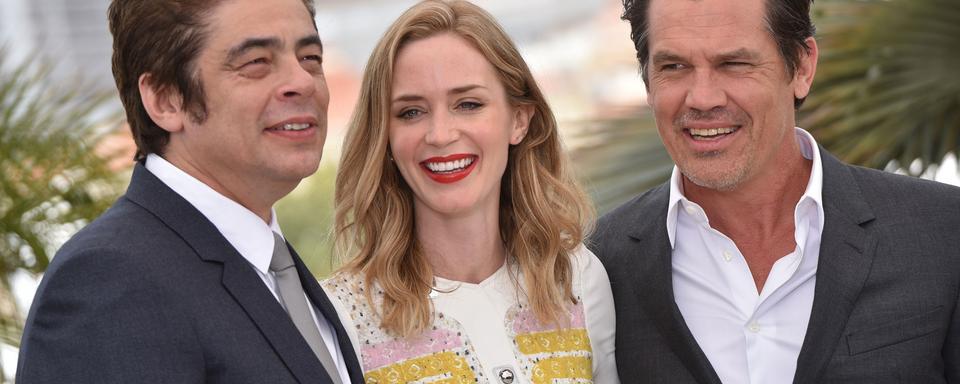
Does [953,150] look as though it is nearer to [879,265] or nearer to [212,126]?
[879,265]

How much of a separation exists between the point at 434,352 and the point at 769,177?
897 mm

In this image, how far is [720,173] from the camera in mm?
2902

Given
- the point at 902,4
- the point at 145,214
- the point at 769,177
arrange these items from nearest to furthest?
the point at 145,214 < the point at 769,177 < the point at 902,4

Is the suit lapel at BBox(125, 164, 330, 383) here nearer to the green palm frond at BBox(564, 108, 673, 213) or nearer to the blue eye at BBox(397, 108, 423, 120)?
the blue eye at BBox(397, 108, 423, 120)

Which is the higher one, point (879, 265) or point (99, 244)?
point (99, 244)

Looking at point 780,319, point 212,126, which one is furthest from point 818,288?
point 212,126

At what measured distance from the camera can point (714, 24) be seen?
113 inches

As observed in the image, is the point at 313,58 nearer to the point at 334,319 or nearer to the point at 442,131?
the point at 442,131

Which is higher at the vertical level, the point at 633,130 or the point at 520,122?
the point at 520,122

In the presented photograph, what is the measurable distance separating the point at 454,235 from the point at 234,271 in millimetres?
785

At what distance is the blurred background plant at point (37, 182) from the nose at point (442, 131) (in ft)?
5.46

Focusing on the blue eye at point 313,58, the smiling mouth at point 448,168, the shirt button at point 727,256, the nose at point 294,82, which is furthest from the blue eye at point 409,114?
the shirt button at point 727,256

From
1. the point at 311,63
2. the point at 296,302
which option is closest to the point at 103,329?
the point at 296,302

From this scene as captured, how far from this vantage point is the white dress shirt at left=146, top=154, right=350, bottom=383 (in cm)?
236
